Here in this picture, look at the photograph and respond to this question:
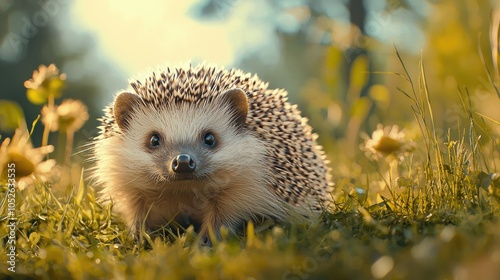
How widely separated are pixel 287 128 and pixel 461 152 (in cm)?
135

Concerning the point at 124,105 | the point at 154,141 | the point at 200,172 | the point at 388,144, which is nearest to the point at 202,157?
the point at 200,172

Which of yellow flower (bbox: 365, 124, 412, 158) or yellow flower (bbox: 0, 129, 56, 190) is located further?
yellow flower (bbox: 365, 124, 412, 158)

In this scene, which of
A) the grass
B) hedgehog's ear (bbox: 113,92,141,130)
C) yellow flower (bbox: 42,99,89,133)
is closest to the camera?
the grass

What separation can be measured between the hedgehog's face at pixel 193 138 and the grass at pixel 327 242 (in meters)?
0.48

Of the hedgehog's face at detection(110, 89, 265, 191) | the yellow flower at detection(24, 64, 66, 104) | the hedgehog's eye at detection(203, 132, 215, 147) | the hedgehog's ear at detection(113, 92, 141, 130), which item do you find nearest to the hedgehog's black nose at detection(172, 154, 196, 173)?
the hedgehog's face at detection(110, 89, 265, 191)

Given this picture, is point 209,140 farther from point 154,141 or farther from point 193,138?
point 154,141

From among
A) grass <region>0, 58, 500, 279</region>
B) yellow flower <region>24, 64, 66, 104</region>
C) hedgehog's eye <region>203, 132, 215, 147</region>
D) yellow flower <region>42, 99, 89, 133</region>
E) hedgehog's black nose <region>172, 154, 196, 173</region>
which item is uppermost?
yellow flower <region>24, 64, 66, 104</region>

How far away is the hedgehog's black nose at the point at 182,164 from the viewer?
397 cm

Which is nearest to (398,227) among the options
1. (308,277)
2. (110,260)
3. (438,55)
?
(308,277)

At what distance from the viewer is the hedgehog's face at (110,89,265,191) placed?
4.25 metres

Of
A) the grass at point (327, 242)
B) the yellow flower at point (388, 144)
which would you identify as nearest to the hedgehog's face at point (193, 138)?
the grass at point (327, 242)

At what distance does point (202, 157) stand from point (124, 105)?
0.78 metres

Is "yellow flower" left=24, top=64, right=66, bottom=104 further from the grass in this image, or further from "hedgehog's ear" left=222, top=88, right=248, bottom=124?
"hedgehog's ear" left=222, top=88, right=248, bottom=124

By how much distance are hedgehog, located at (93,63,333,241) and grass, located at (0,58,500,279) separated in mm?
284
